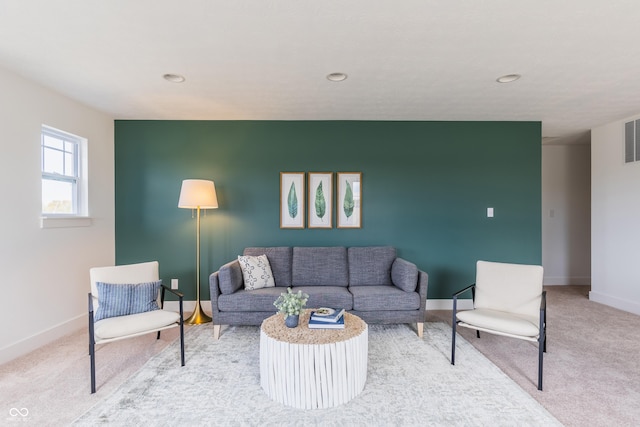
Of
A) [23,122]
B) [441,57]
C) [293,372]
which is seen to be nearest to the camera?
[293,372]

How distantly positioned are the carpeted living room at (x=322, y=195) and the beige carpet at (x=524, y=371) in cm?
2

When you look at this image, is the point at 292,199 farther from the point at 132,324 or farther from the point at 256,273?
the point at 132,324

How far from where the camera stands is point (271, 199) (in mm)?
4129

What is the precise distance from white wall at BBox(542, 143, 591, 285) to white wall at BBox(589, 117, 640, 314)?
3.22 ft

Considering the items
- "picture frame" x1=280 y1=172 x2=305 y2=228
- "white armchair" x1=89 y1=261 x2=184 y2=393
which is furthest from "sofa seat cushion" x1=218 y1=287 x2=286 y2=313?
"picture frame" x1=280 y1=172 x2=305 y2=228

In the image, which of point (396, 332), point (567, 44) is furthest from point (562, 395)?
point (567, 44)

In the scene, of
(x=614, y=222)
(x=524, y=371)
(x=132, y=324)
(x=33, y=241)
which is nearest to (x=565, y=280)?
(x=614, y=222)

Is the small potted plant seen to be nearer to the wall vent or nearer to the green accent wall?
the green accent wall

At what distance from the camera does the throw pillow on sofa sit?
335cm

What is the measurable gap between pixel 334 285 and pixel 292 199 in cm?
128

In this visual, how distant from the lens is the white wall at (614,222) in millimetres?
4008

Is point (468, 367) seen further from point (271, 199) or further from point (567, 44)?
point (271, 199)

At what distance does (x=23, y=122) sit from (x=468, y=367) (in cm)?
450

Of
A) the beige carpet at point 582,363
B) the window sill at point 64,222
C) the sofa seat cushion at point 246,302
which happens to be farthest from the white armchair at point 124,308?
the beige carpet at point 582,363
